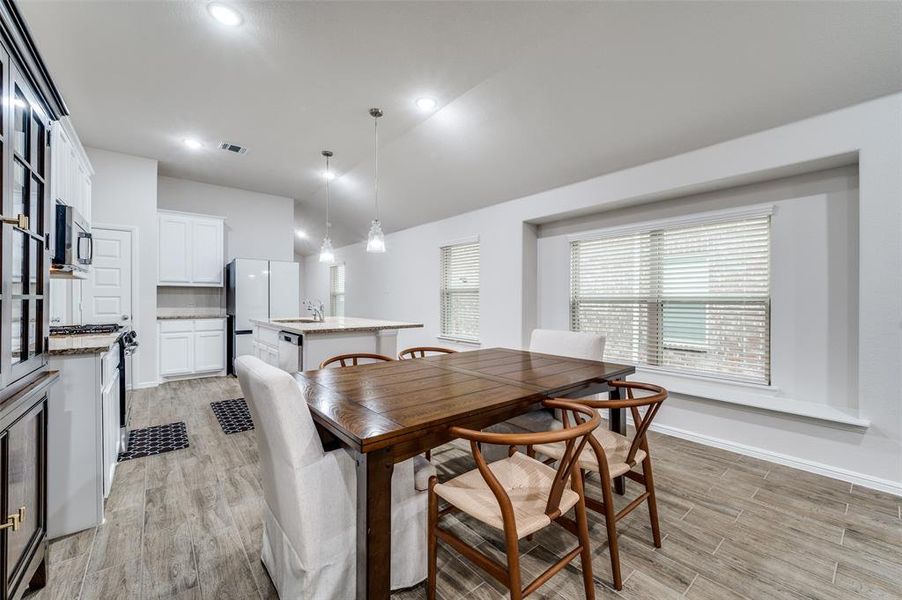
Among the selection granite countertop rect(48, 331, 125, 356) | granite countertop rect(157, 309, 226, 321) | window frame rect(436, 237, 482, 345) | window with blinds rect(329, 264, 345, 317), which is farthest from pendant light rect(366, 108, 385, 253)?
window with blinds rect(329, 264, 345, 317)

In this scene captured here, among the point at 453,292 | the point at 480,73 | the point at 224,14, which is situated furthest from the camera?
the point at 453,292

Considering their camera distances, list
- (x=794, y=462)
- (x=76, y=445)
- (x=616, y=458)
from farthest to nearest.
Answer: (x=794, y=462) → (x=76, y=445) → (x=616, y=458)

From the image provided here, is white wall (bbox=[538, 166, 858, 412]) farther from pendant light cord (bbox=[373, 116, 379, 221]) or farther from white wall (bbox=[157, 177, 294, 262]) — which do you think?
white wall (bbox=[157, 177, 294, 262])

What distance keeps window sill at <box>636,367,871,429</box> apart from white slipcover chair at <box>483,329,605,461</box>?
3.72 feet

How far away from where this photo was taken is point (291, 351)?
3.59 m

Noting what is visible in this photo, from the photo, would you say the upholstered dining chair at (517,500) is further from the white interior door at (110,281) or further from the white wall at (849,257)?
the white interior door at (110,281)

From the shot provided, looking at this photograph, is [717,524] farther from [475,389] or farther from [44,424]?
[44,424]

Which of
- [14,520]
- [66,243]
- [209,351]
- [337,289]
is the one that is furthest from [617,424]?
[337,289]

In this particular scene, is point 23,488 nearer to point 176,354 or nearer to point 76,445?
point 76,445

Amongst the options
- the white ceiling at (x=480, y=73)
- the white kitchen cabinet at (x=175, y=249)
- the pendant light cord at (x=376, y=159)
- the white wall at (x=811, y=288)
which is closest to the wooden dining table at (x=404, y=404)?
the white wall at (x=811, y=288)

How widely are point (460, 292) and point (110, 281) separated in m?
4.34

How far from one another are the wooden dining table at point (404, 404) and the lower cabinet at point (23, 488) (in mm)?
907

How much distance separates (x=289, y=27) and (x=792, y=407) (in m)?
4.36

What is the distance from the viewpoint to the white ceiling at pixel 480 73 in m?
2.26
